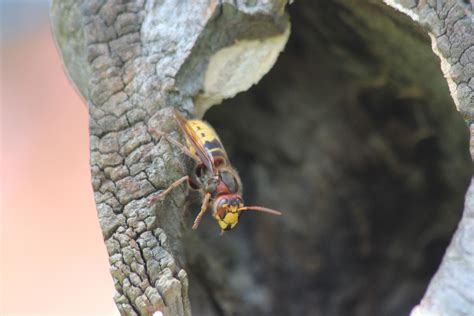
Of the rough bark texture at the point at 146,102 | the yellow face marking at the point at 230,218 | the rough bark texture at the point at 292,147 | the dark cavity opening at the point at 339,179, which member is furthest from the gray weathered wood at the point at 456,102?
the dark cavity opening at the point at 339,179

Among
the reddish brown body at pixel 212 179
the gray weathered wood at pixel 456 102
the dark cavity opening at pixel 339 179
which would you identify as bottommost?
the dark cavity opening at pixel 339 179

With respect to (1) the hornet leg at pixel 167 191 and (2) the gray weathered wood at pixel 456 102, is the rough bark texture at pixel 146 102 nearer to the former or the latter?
(1) the hornet leg at pixel 167 191

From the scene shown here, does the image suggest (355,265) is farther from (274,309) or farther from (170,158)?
(170,158)

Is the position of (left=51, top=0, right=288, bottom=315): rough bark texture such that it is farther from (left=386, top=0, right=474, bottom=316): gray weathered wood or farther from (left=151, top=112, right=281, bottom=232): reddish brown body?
(left=386, top=0, right=474, bottom=316): gray weathered wood

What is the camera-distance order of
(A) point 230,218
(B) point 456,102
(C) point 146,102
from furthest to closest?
(A) point 230,218 → (C) point 146,102 → (B) point 456,102

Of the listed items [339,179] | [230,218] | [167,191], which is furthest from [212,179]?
[339,179]

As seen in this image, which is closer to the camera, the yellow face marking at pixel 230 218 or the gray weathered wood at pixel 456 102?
the gray weathered wood at pixel 456 102

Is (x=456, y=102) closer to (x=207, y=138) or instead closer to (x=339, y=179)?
(x=207, y=138)

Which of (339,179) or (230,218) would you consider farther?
(339,179)

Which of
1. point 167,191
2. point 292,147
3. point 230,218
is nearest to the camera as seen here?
point 167,191
